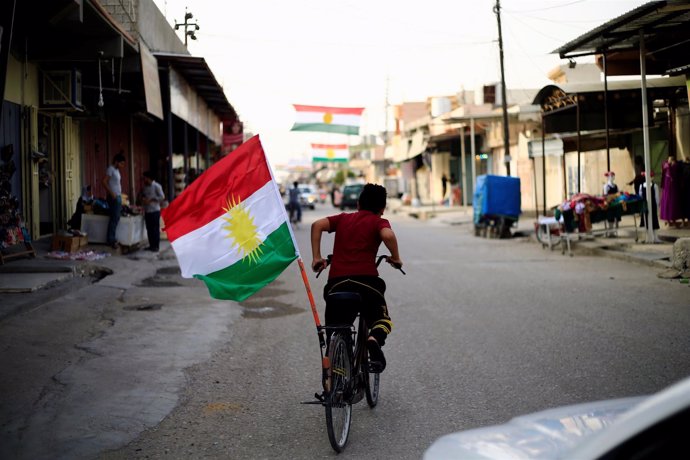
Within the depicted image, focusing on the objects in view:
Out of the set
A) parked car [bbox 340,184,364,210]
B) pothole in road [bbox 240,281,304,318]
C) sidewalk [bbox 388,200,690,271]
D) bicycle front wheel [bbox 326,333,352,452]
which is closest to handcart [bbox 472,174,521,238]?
sidewalk [bbox 388,200,690,271]

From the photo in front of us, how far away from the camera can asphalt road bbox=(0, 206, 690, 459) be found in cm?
545

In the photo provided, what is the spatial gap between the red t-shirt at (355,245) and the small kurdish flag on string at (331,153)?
6094 centimetres

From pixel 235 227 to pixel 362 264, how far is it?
976 mm

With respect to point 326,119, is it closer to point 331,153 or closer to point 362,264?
point 331,153

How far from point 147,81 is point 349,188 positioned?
39.7m

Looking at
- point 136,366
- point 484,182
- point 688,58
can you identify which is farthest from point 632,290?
point 484,182

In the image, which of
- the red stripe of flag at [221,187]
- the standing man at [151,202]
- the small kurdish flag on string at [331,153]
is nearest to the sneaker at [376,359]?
the red stripe of flag at [221,187]

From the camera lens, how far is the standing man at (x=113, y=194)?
16406 mm

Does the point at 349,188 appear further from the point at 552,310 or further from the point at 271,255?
the point at 271,255

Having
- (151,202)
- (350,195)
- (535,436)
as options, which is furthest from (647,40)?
(350,195)

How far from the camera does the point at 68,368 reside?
740cm

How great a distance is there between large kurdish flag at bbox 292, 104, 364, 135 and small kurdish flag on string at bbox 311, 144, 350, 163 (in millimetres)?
25096

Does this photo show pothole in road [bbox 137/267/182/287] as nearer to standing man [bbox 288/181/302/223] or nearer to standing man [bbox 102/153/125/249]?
standing man [bbox 102/153/125/249]

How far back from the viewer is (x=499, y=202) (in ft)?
81.4
